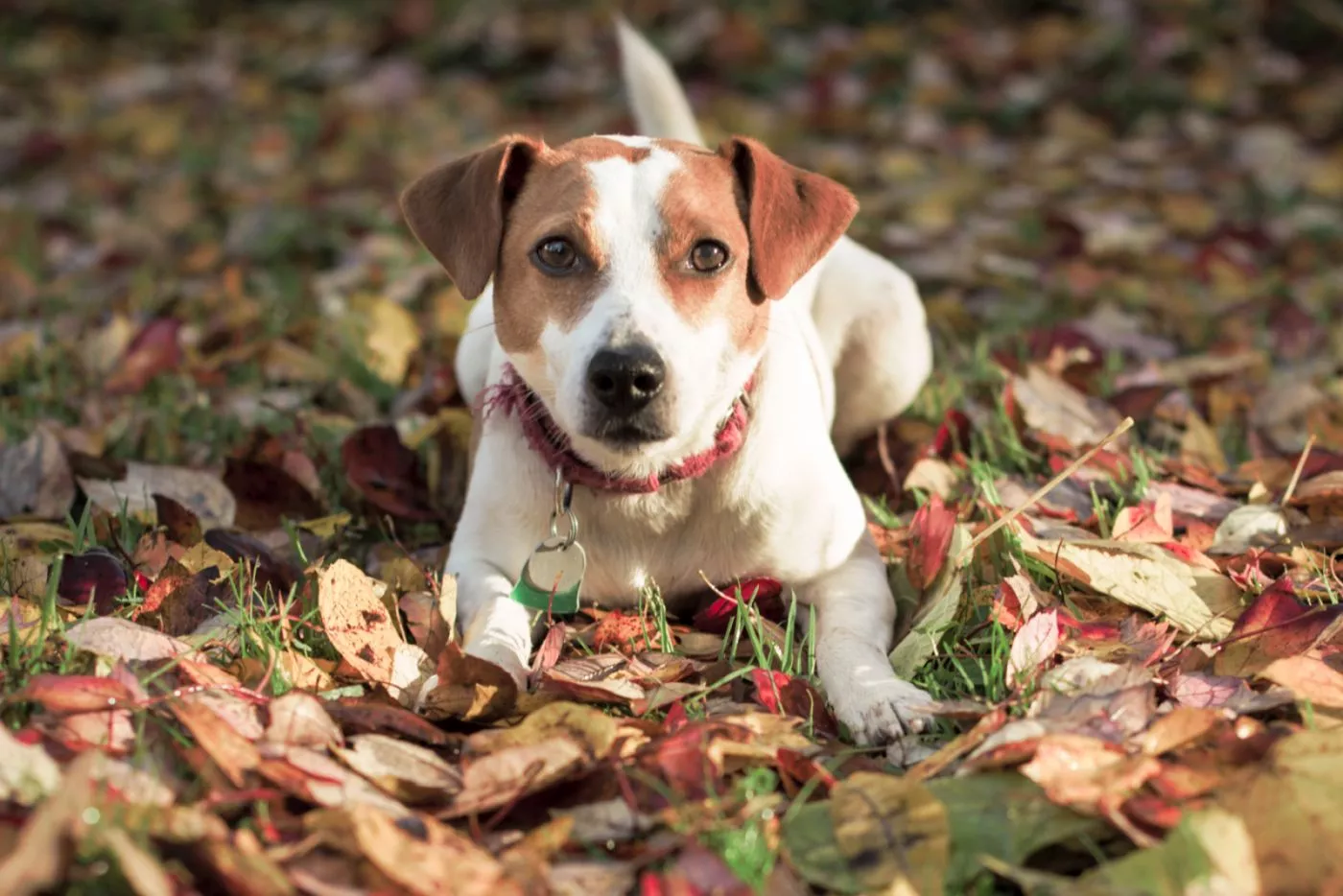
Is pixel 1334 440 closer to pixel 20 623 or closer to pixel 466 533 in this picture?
pixel 466 533

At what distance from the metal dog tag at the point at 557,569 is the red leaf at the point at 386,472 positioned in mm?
595

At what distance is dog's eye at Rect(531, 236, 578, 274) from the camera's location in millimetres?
2525

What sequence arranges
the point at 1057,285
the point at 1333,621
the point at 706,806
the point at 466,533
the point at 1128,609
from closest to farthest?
the point at 706,806 → the point at 1333,621 → the point at 1128,609 → the point at 466,533 → the point at 1057,285

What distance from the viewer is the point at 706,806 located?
1.83m

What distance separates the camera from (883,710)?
2.23m

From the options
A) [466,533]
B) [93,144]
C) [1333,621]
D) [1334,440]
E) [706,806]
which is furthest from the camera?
[93,144]

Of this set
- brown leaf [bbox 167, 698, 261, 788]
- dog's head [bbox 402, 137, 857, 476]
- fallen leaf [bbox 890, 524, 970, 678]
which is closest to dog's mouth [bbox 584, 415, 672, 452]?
dog's head [bbox 402, 137, 857, 476]

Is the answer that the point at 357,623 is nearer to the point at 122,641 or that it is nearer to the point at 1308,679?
the point at 122,641

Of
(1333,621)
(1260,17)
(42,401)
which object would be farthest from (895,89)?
(1333,621)

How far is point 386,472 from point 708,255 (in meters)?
1.15

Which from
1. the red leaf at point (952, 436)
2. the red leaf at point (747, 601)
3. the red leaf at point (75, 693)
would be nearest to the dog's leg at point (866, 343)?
the red leaf at point (952, 436)

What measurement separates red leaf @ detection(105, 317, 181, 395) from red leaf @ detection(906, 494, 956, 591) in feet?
8.14

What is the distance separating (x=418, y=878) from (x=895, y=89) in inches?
263

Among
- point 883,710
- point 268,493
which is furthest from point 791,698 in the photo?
point 268,493
